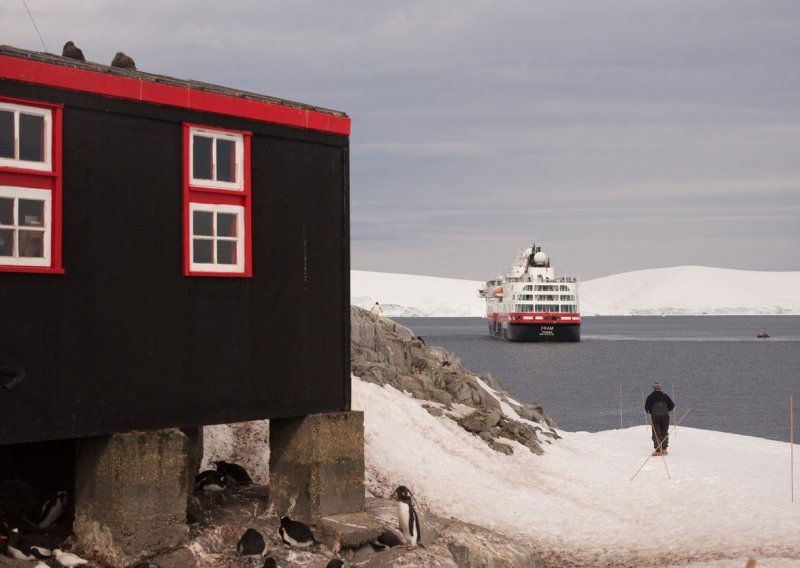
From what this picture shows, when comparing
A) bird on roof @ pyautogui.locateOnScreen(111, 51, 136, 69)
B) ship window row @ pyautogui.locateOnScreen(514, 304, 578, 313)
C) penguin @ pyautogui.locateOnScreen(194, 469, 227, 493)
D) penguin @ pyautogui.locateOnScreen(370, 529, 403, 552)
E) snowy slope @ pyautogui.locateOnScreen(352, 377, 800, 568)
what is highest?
bird on roof @ pyautogui.locateOnScreen(111, 51, 136, 69)

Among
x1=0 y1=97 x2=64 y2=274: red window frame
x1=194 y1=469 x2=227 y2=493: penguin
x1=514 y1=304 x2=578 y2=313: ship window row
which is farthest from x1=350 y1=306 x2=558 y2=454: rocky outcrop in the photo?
x1=514 y1=304 x2=578 y2=313: ship window row

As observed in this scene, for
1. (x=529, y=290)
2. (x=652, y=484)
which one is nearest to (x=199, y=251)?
(x=652, y=484)

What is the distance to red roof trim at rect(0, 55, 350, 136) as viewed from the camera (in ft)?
42.2

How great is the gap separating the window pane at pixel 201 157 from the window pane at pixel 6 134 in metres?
2.61

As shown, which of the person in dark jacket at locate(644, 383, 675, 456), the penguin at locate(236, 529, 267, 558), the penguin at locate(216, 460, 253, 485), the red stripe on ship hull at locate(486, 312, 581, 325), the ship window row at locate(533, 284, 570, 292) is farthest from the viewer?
the red stripe on ship hull at locate(486, 312, 581, 325)

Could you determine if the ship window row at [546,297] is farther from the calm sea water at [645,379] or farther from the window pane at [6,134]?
the window pane at [6,134]

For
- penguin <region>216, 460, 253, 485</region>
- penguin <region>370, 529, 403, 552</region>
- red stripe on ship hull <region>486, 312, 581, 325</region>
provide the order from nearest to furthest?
1. penguin <region>370, 529, 403, 552</region>
2. penguin <region>216, 460, 253, 485</region>
3. red stripe on ship hull <region>486, 312, 581, 325</region>

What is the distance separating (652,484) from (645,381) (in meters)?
61.3

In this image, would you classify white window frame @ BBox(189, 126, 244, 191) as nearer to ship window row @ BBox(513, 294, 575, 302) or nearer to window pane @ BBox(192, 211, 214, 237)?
window pane @ BBox(192, 211, 214, 237)

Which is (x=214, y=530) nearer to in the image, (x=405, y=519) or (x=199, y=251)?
(x=405, y=519)

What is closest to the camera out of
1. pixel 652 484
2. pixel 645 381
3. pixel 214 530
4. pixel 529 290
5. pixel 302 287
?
pixel 214 530

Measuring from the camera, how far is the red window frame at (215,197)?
14266mm

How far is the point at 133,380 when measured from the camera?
44.7 ft

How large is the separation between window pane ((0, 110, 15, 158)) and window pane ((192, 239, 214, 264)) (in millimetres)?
2781
